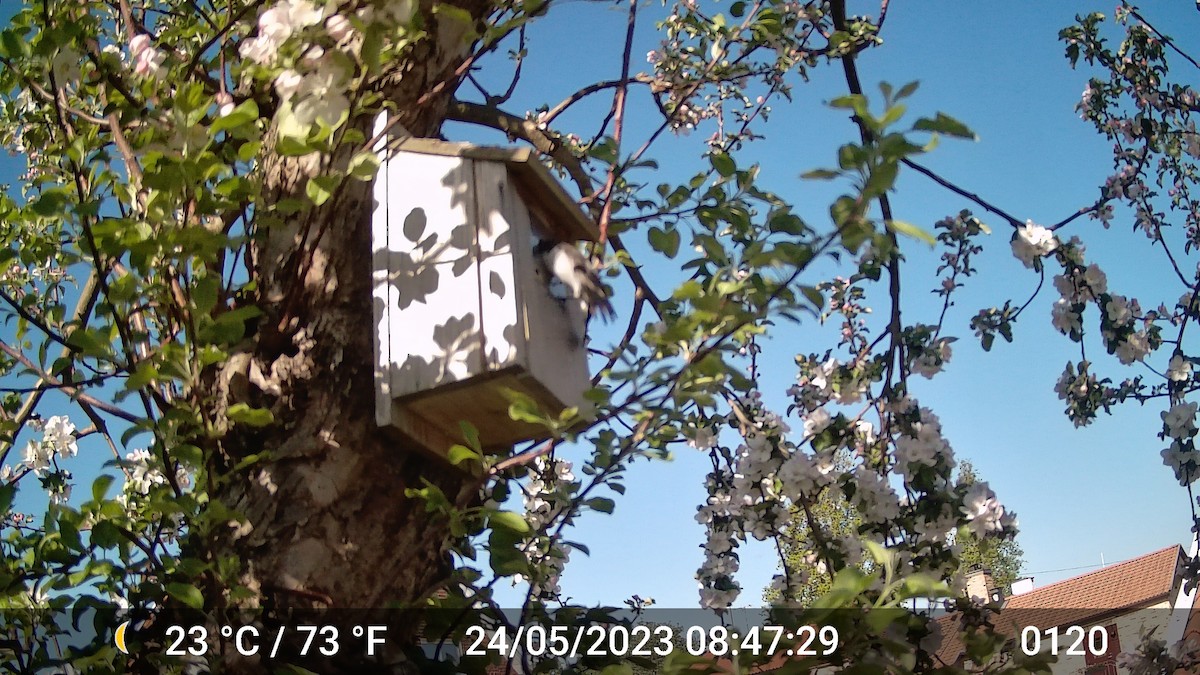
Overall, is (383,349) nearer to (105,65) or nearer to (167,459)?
(167,459)

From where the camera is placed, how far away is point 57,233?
1743 millimetres

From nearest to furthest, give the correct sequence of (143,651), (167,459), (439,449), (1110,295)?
(167,459)
(143,651)
(439,449)
(1110,295)

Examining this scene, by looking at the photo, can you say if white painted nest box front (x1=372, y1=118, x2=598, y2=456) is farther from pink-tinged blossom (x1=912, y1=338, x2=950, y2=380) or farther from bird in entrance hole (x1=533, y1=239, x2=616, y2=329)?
pink-tinged blossom (x1=912, y1=338, x2=950, y2=380)

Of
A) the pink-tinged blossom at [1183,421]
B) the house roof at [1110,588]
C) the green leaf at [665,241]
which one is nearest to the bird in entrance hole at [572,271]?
the green leaf at [665,241]

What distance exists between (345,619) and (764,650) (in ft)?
1.91

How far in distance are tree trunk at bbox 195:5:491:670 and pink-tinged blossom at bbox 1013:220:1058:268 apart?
1.41 meters

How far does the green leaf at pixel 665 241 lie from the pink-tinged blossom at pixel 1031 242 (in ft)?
3.89

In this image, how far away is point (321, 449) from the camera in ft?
4.65

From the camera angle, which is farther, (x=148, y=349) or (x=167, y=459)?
(x=148, y=349)

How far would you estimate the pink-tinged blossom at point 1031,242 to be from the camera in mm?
2229

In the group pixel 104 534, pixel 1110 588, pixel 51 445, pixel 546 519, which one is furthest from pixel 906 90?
pixel 1110 588

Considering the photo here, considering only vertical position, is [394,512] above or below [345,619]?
above

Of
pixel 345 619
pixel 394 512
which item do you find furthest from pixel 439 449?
pixel 345 619

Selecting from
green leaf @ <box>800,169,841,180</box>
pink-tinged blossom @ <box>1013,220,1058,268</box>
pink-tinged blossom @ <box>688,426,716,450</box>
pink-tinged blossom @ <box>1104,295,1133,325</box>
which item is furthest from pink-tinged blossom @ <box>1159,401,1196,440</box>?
green leaf @ <box>800,169,841,180</box>
